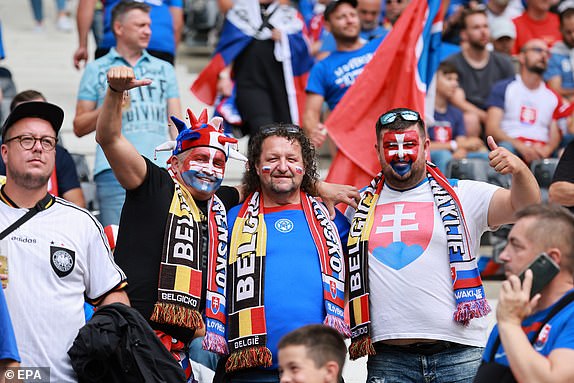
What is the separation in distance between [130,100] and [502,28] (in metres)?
6.12

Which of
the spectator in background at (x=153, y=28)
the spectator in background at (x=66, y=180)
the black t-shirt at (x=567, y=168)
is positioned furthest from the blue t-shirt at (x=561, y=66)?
the spectator in background at (x=66, y=180)

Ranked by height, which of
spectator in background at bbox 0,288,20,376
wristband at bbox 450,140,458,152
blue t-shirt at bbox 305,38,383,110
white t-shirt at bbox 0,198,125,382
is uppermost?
blue t-shirt at bbox 305,38,383,110

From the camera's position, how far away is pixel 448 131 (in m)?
10.1

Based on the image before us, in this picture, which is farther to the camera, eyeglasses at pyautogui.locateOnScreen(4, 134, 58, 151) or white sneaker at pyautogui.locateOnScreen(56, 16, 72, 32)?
white sneaker at pyautogui.locateOnScreen(56, 16, 72, 32)

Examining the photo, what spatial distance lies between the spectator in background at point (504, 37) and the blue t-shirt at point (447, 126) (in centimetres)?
246

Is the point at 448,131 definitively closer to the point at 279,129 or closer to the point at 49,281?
the point at 279,129

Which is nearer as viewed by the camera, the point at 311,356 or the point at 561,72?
the point at 311,356

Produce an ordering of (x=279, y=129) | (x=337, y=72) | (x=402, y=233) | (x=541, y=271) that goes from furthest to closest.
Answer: (x=337, y=72) → (x=279, y=129) → (x=402, y=233) → (x=541, y=271)

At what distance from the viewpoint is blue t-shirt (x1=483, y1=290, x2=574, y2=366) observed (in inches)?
167

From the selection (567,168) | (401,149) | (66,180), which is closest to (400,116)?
(401,149)

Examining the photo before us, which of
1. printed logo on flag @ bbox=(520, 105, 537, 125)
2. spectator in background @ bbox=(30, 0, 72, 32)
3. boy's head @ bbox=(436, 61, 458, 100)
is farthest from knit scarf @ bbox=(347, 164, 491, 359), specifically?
spectator in background @ bbox=(30, 0, 72, 32)

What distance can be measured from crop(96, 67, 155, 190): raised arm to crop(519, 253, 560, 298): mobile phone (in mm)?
2118

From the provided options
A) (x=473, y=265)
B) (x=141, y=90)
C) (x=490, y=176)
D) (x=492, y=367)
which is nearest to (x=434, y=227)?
(x=473, y=265)

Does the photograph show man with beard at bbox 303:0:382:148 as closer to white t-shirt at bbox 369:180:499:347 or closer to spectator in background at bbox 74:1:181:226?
spectator in background at bbox 74:1:181:226
